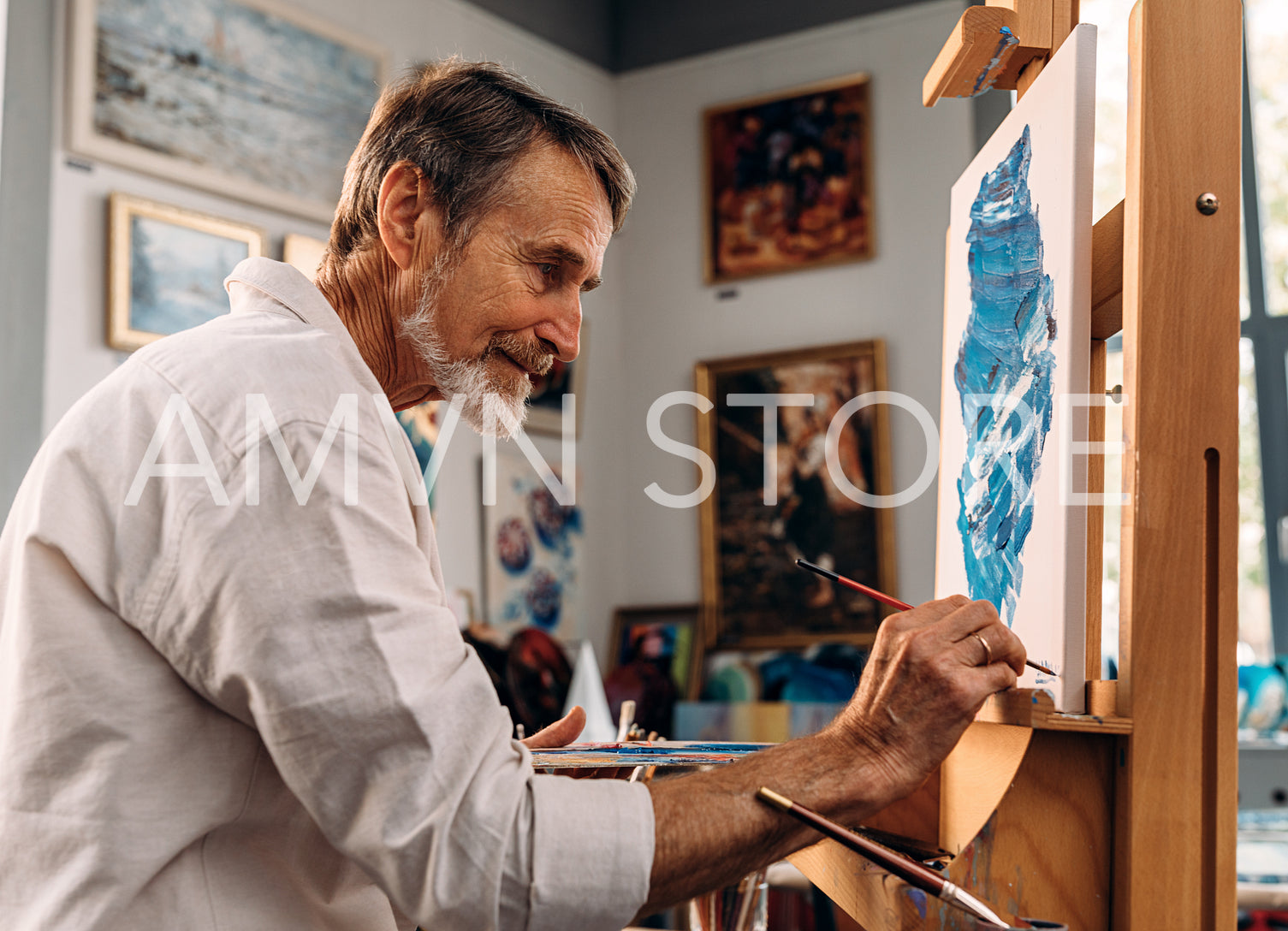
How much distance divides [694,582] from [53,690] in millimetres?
4319

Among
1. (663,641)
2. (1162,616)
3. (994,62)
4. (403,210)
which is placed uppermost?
(994,62)

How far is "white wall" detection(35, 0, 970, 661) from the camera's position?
473 cm

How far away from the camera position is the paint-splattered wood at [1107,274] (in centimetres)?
119

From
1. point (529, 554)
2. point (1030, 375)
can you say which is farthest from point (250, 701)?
point (529, 554)

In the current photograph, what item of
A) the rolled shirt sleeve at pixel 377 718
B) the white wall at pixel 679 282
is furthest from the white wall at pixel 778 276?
the rolled shirt sleeve at pixel 377 718

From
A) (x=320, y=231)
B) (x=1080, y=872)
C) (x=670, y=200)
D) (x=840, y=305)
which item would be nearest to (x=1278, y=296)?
(x=840, y=305)

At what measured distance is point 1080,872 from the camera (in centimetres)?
112

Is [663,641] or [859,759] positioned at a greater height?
[859,759]

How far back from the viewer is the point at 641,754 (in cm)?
133

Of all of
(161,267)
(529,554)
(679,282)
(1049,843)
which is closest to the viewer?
(1049,843)

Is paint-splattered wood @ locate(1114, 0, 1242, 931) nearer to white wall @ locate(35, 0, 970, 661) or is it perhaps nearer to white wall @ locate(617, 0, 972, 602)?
white wall @ locate(35, 0, 970, 661)

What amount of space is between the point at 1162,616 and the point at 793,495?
3.94m

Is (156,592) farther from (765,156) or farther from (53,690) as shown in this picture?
(765,156)

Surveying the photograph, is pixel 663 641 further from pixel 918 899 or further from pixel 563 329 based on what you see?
pixel 918 899
